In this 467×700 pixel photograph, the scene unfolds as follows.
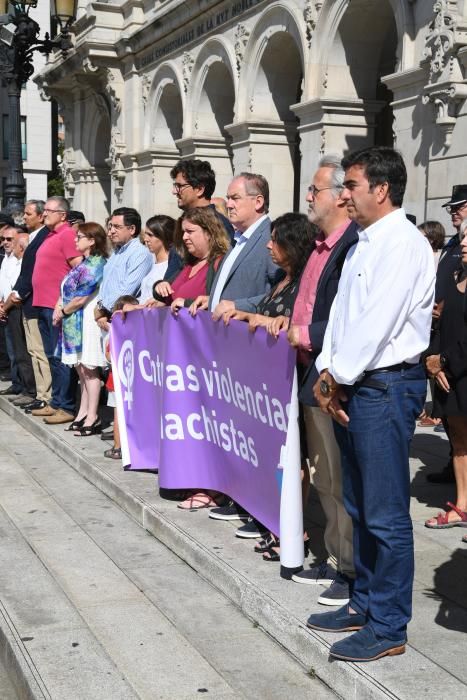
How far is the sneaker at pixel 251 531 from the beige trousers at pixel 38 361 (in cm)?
503

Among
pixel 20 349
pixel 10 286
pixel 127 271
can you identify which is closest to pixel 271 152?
pixel 10 286

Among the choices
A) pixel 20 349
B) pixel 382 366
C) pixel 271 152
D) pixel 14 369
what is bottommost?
pixel 14 369

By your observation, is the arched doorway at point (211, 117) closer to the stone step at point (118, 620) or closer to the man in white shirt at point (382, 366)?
the stone step at point (118, 620)

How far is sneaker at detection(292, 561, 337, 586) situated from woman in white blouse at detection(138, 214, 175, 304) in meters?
3.19

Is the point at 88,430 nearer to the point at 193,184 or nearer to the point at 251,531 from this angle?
the point at 193,184

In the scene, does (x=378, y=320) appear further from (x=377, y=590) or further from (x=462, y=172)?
(x=462, y=172)

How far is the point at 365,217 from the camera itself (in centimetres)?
380

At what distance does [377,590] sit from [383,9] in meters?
11.7

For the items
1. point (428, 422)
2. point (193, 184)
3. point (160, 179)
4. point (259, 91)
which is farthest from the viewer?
point (160, 179)

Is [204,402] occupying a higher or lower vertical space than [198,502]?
higher

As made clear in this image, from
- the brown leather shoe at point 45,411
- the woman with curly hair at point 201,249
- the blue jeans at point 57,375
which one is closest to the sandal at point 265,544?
the woman with curly hair at point 201,249

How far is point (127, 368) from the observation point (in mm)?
7258

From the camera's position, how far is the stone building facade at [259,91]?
1170cm

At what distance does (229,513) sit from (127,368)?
1.78 meters
